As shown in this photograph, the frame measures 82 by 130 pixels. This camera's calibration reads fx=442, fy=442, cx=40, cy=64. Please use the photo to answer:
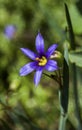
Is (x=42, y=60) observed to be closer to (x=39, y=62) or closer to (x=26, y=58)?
(x=39, y=62)

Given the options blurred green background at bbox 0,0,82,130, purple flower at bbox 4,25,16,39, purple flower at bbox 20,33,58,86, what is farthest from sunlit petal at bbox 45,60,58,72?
purple flower at bbox 4,25,16,39

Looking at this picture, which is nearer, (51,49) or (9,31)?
(51,49)

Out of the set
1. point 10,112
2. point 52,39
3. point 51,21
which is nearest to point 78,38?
point 52,39

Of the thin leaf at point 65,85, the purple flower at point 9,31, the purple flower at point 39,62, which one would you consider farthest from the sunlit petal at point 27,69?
the purple flower at point 9,31

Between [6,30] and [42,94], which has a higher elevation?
[6,30]

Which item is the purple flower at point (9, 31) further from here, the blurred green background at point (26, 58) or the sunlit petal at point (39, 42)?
the sunlit petal at point (39, 42)

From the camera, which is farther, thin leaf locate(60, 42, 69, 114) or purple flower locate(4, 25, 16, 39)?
purple flower locate(4, 25, 16, 39)

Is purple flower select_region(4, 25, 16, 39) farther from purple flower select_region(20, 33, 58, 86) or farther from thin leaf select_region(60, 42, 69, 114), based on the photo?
thin leaf select_region(60, 42, 69, 114)

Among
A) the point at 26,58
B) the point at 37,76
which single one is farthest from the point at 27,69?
the point at 26,58

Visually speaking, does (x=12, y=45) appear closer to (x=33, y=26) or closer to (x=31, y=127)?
(x=33, y=26)
